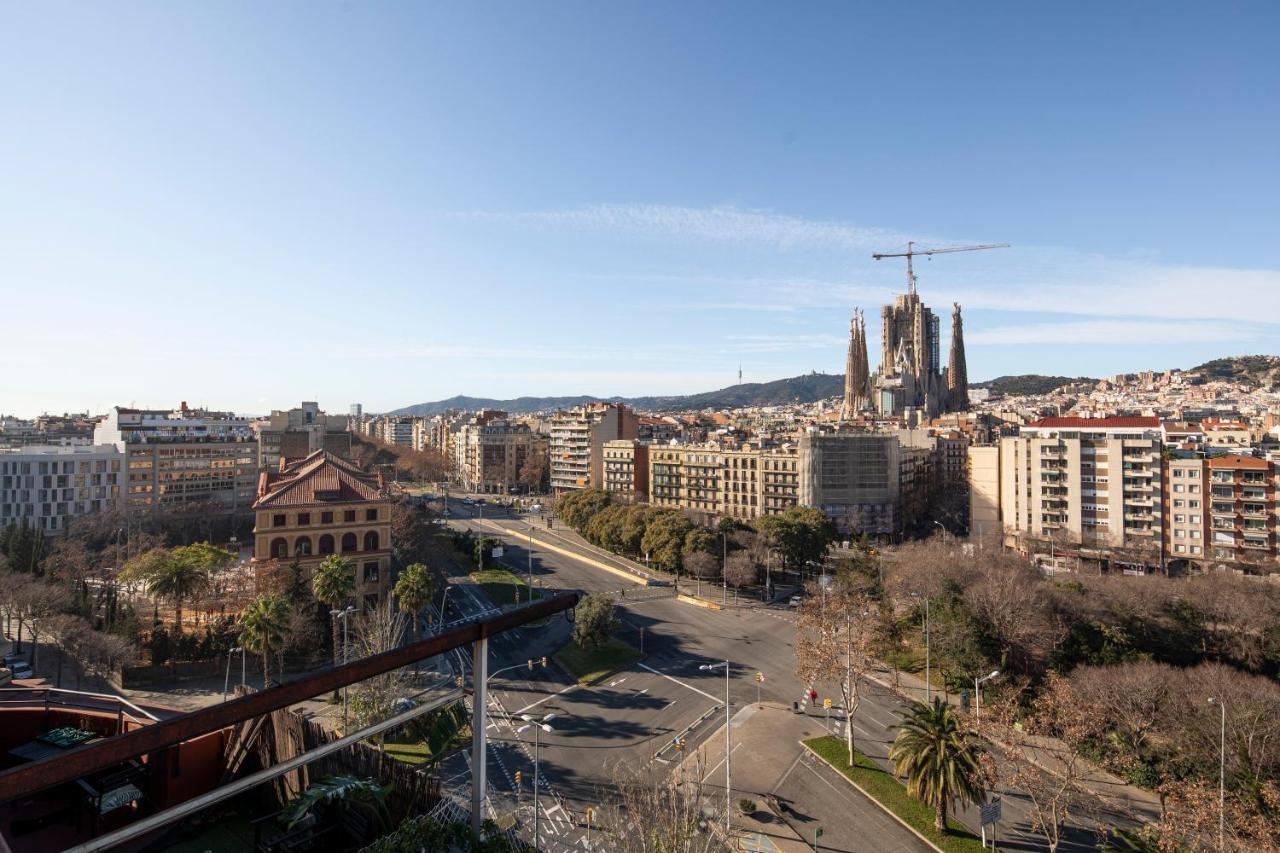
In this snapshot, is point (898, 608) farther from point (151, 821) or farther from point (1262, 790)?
point (151, 821)

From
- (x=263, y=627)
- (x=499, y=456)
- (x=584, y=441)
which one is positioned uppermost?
(x=584, y=441)

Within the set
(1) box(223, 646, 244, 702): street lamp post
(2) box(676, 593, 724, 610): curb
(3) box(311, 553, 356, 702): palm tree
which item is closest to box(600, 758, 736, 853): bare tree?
(3) box(311, 553, 356, 702): palm tree

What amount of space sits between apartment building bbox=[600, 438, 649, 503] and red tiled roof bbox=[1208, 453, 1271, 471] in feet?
205

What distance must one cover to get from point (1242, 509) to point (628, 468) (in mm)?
66800

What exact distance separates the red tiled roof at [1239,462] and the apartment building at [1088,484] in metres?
2.66

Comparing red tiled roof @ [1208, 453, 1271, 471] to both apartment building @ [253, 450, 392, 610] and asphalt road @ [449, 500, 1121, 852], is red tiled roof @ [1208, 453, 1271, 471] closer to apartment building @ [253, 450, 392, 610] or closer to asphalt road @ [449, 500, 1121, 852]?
asphalt road @ [449, 500, 1121, 852]

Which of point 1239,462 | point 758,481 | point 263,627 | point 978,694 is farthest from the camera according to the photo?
point 758,481

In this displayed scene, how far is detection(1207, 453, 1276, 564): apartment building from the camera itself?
197ft

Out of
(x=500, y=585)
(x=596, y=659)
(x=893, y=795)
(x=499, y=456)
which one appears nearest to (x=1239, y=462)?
(x=893, y=795)

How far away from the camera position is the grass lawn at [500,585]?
55484 millimetres

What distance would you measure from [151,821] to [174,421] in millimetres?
101593

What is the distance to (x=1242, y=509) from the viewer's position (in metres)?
61.2

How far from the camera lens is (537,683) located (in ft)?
128

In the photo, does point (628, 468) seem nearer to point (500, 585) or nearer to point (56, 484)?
point (500, 585)
